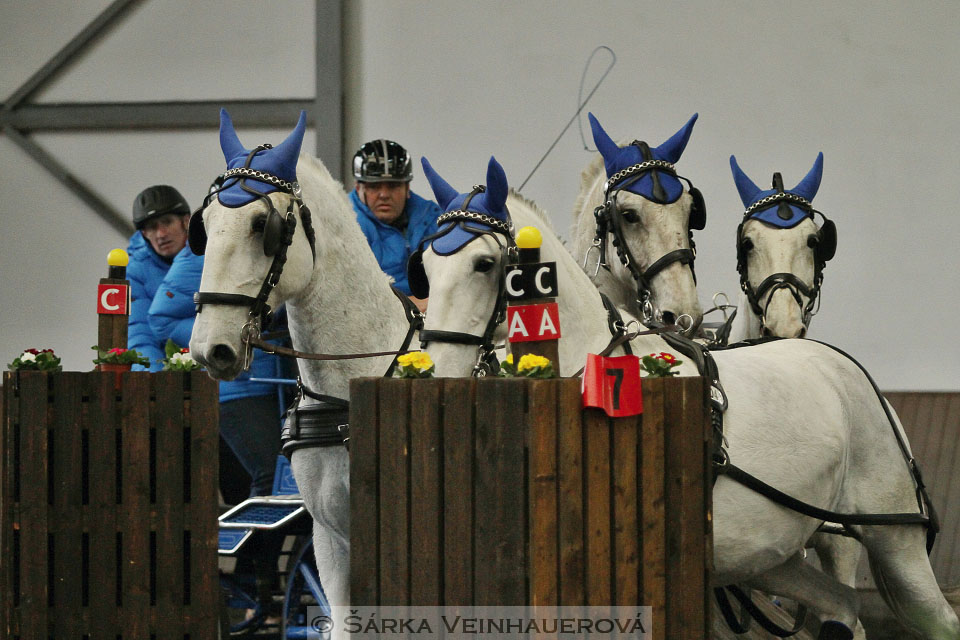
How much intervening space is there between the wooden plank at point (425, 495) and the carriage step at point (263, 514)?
1.91 m

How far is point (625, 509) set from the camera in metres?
2.36

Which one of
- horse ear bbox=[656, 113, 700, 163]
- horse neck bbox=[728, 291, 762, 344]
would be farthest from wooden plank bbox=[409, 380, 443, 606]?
horse neck bbox=[728, 291, 762, 344]

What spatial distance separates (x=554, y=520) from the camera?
231 cm

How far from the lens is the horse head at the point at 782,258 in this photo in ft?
12.5

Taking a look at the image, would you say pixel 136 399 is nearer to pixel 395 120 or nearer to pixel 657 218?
pixel 657 218

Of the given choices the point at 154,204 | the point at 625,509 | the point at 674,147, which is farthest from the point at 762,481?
the point at 154,204

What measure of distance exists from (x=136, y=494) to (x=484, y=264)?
1232 mm

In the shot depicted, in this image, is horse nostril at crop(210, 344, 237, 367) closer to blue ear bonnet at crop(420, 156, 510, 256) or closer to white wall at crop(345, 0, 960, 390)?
blue ear bonnet at crop(420, 156, 510, 256)

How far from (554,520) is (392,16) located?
4981mm

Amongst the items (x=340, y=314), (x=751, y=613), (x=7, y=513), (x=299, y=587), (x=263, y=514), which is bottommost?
(x=299, y=587)

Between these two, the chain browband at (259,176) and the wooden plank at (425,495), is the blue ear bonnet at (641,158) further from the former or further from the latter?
the wooden plank at (425,495)

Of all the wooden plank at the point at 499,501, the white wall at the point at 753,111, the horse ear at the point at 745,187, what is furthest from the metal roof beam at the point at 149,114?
the wooden plank at the point at 499,501

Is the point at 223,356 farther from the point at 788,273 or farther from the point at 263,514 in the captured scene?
the point at 788,273

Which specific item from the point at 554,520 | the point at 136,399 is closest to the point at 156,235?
the point at 136,399
